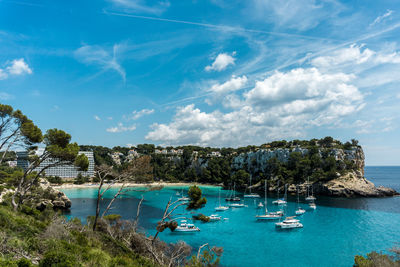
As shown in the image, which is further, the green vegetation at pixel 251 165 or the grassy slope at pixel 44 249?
the green vegetation at pixel 251 165

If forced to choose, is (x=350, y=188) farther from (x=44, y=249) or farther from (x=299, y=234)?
(x=44, y=249)

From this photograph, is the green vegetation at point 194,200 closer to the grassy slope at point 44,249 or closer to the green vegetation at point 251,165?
the grassy slope at point 44,249

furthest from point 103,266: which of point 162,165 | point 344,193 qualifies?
point 162,165

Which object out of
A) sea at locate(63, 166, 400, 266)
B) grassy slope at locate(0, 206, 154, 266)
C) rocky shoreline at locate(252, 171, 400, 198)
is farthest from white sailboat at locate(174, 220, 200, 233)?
rocky shoreline at locate(252, 171, 400, 198)

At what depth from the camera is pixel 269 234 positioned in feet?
110

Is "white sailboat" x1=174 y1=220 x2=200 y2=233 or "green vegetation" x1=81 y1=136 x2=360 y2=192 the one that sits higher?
"green vegetation" x1=81 y1=136 x2=360 y2=192

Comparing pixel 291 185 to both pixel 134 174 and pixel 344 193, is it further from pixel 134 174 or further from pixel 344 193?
pixel 134 174

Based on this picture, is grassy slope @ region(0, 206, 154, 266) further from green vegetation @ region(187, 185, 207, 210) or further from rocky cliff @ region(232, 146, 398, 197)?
rocky cliff @ region(232, 146, 398, 197)

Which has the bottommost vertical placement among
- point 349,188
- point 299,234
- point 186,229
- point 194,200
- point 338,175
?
point 299,234

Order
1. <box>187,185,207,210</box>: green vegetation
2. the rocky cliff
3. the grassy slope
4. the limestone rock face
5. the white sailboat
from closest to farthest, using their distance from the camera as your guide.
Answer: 1. the grassy slope
2. <box>187,185,207,210</box>: green vegetation
3. the white sailboat
4. the limestone rock face
5. the rocky cliff

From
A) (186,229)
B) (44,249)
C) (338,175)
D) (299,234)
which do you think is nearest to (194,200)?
(44,249)

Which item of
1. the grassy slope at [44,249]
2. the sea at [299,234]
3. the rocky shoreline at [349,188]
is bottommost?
the sea at [299,234]

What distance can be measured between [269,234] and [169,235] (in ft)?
46.4

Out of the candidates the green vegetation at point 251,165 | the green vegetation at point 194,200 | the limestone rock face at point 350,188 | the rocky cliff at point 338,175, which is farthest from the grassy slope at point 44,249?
the rocky cliff at point 338,175
